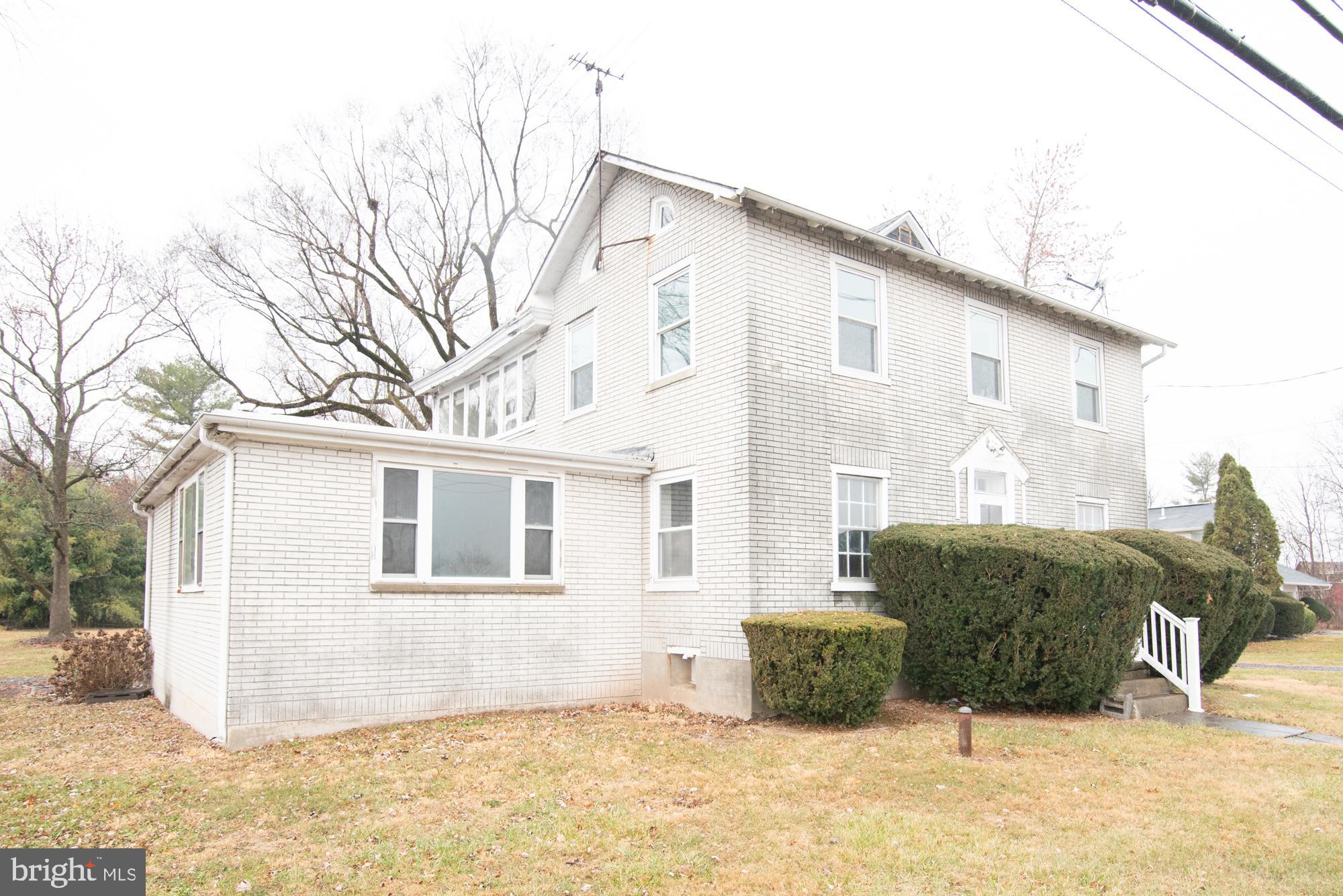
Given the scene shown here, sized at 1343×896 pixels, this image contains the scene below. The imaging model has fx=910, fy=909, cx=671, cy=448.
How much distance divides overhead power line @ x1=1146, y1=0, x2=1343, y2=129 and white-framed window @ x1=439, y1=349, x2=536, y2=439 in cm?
1174

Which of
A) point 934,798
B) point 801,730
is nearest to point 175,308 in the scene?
point 801,730

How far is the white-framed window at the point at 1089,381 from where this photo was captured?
1560cm

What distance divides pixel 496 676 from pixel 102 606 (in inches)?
1134

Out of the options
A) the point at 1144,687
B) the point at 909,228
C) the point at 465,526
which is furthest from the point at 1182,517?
the point at 465,526

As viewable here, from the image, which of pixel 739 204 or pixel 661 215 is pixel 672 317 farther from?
pixel 739 204

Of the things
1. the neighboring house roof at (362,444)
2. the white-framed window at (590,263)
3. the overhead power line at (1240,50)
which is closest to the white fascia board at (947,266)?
the neighboring house roof at (362,444)

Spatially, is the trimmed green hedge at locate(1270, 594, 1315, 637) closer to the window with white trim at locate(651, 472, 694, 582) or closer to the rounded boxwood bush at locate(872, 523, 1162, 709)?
the rounded boxwood bush at locate(872, 523, 1162, 709)

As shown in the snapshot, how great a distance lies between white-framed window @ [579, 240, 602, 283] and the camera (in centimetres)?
1429

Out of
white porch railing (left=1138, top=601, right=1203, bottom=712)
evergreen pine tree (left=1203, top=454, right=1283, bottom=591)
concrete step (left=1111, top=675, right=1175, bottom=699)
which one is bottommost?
concrete step (left=1111, top=675, right=1175, bottom=699)

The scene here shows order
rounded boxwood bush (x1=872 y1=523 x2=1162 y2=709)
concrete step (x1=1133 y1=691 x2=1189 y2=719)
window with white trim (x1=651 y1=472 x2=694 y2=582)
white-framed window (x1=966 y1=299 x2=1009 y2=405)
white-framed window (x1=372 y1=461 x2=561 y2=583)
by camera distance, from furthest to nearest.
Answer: white-framed window (x1=966 y1=299 x2=1009 y2=405)
window with white trim (x1=651 y1=472 x2=694 y2=582)
concrete step (x1=1133 y1=691 x2=1189 y2=719)
white-framed window (x1=372 y1=461 x2=561 y2=583)
rounded boxwood bush (x1=872 y1=523 x2=1162 y2=709)

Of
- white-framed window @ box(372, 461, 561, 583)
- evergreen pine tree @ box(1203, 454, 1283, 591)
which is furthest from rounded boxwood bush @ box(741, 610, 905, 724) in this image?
evergreen pine tree @ box(1203, 454, 1283, 591)

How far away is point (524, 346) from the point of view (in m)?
16.4

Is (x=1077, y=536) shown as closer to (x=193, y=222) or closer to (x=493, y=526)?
(x=493, y=526)

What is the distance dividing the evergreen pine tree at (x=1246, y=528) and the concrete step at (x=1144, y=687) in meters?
16.7
